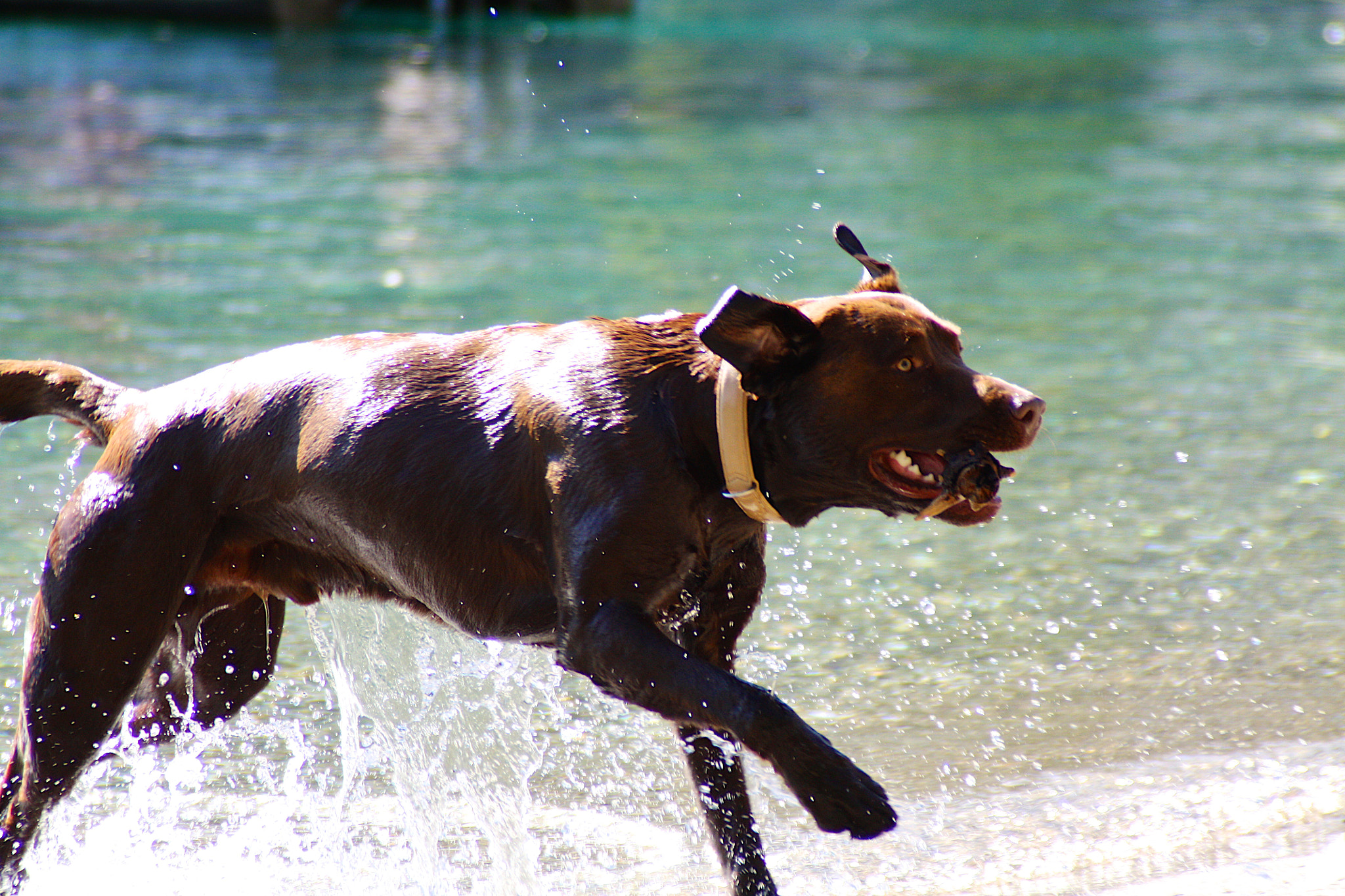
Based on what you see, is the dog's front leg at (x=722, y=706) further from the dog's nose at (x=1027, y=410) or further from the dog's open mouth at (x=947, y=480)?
the dog's nose at (x=1027, y=410)

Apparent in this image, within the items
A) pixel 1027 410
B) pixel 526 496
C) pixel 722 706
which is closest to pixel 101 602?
pixel 526 496

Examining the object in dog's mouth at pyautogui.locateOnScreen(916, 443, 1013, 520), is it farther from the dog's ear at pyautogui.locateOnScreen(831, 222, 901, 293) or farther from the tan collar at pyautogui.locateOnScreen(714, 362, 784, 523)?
the dog's ear at pyautogui.locateOnScreen(831, 222, 901, 293)

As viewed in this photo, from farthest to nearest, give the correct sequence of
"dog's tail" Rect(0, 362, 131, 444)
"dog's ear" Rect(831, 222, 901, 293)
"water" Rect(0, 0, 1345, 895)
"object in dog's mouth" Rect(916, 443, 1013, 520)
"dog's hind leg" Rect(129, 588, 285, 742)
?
1. "water" Rect(0, 0, 1345, 895)
2. "dog's hind leg" Rect(129, 588, 285, 742)
3. "dog's tail" Rect(0, 362, 131, 444)
4. "dog's ear" Rect(831, 222, 901, 293)
5. "object in dog's mouth" Rect(916, 443, 1013, 520)

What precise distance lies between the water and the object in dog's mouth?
1.11m

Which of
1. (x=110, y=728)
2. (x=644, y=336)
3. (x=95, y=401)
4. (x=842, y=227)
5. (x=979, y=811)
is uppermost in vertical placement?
(x=842, y=227)

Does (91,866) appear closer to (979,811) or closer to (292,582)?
(292,582)

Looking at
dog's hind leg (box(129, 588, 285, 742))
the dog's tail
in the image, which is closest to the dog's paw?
dog's hind leg (box(129, 588, 285, 742))

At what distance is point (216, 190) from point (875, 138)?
19.9 feet

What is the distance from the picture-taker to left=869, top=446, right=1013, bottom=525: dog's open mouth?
8.78 ft

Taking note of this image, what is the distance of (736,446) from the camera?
2762 millimetres

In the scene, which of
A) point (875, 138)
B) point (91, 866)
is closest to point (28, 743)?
point (91, 866)

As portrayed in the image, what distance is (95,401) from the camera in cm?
334

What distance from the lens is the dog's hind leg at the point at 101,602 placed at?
3029 millimetres

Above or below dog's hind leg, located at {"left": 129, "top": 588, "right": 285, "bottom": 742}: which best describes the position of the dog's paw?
above
